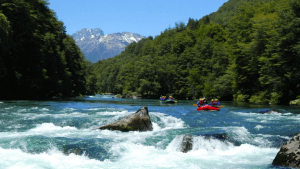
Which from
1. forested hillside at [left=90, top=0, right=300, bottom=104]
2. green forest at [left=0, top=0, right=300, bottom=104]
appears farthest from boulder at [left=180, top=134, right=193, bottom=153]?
green forest at [left=0, top=0, right=300, bottom=104]

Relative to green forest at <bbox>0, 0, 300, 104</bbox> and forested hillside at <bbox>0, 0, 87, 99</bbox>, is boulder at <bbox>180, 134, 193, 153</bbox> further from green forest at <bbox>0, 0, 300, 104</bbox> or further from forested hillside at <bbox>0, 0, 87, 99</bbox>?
forested hillside at <bbox>0, 0, 87, 99</bbox>

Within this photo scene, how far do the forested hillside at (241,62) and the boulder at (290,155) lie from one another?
923 inches

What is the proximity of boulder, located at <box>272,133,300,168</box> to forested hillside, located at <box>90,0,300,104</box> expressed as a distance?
2345 cm

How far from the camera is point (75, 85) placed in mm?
60000

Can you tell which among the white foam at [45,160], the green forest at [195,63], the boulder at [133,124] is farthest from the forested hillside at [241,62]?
the white foam at [45,160]

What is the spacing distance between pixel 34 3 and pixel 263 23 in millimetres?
34443

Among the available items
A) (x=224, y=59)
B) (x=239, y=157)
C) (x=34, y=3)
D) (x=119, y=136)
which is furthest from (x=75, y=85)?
(x=239, y=157)

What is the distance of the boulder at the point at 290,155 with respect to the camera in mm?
7035

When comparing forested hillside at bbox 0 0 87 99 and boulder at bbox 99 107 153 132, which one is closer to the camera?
boulder at bbox 99 107 153 132

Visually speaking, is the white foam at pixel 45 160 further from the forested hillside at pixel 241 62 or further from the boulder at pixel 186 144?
the forested hillside at pixel 241 62

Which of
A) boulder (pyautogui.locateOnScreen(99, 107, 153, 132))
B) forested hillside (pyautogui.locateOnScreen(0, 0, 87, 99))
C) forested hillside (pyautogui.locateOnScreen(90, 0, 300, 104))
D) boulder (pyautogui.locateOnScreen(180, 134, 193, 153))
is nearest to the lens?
boulder (pyautogui.locateOnScreen(180, 134, 193, 153))

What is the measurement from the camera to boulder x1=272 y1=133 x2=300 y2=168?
7.04m

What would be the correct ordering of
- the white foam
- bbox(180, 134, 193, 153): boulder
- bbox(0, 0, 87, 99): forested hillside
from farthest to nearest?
bbox(0, 0, 87, 99): forested hillside → bbox(180, 134, 193, 153): boulder → the white foam

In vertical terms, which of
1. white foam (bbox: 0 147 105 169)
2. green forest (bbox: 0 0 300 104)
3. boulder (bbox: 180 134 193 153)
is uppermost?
green forest (bbox: 0 0 300 104)
